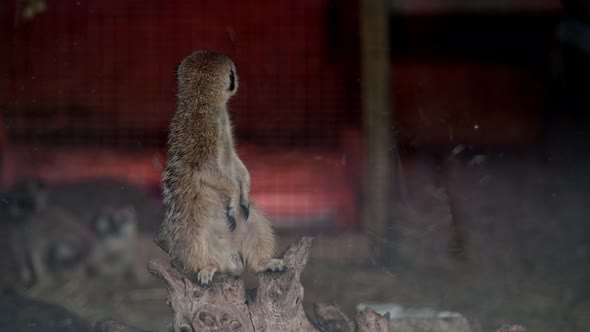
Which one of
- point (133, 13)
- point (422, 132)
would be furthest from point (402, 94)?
point (133, 13)

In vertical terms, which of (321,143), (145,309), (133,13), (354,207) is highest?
(133,13)

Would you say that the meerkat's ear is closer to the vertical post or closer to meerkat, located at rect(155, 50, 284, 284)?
meerkat, located at rect(155, 50, 284, 284)

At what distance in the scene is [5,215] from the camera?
456 cm

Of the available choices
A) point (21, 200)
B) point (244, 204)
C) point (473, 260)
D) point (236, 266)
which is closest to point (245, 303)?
point (236, 266)

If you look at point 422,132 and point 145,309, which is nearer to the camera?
point 145,309

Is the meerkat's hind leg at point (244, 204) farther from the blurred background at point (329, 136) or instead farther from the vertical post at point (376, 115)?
the vertical post at point (376, 115)

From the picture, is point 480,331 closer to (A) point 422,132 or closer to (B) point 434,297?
(B) point 434,297

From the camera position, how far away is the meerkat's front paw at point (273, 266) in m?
2.63

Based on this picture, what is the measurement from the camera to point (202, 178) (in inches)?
101

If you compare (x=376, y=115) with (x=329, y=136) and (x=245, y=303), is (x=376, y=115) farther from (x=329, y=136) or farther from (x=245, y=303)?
(x=245, y=303)

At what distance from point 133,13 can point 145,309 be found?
172 cm

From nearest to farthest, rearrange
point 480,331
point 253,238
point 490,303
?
point 253,238 < point 480,331 < point 490,303

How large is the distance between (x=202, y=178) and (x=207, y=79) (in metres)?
0.33

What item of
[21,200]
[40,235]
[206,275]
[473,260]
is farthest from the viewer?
[40,235]
